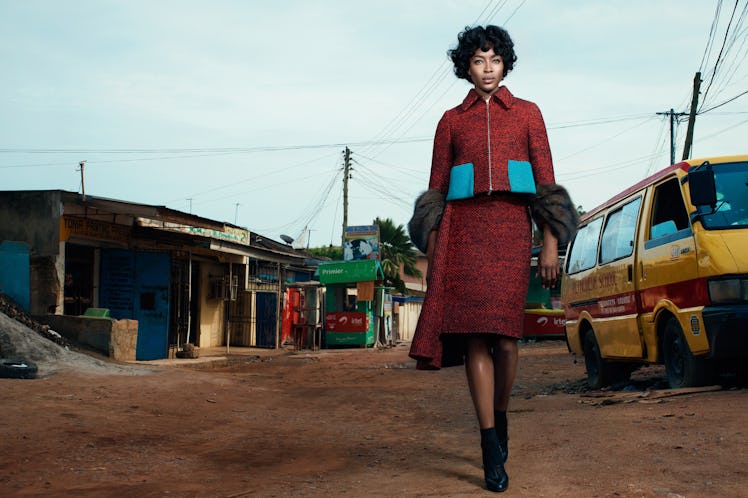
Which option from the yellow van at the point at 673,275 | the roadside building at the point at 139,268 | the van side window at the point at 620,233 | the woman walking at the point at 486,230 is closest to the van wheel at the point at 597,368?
the yellow van at the point at 673,275

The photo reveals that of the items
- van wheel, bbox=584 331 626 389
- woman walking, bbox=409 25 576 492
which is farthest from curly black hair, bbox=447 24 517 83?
van wheel, bbox=584 331 626 389

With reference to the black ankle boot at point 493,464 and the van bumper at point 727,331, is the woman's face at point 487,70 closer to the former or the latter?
the black ankle boot at point 493,464

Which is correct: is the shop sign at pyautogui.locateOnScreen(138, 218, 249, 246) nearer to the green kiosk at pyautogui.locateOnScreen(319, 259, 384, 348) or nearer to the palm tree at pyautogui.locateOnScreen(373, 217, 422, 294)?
the green kiosk at pyautogui.locateOnScreen(319, 259, 384, 348)

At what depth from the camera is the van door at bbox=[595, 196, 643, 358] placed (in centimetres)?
718

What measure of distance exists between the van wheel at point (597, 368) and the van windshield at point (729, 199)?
8.57ft

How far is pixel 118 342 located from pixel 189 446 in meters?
8.10

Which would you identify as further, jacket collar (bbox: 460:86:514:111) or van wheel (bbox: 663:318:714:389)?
van wheel (bbox: 663:318:714:389)

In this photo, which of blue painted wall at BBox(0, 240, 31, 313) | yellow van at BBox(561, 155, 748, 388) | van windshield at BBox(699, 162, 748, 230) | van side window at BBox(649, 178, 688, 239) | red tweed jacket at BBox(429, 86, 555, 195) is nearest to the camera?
red tweed jacket at BBox(429, 86, 555, 195)

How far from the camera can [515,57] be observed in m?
4.03

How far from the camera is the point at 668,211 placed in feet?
21.8

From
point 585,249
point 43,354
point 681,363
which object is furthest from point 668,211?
point 43,354

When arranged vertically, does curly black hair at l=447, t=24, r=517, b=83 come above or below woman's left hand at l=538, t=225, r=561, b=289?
above

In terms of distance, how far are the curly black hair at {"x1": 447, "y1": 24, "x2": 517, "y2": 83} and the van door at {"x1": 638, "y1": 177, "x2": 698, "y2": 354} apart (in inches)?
111

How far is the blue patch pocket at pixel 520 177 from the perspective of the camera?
3.76 metres
